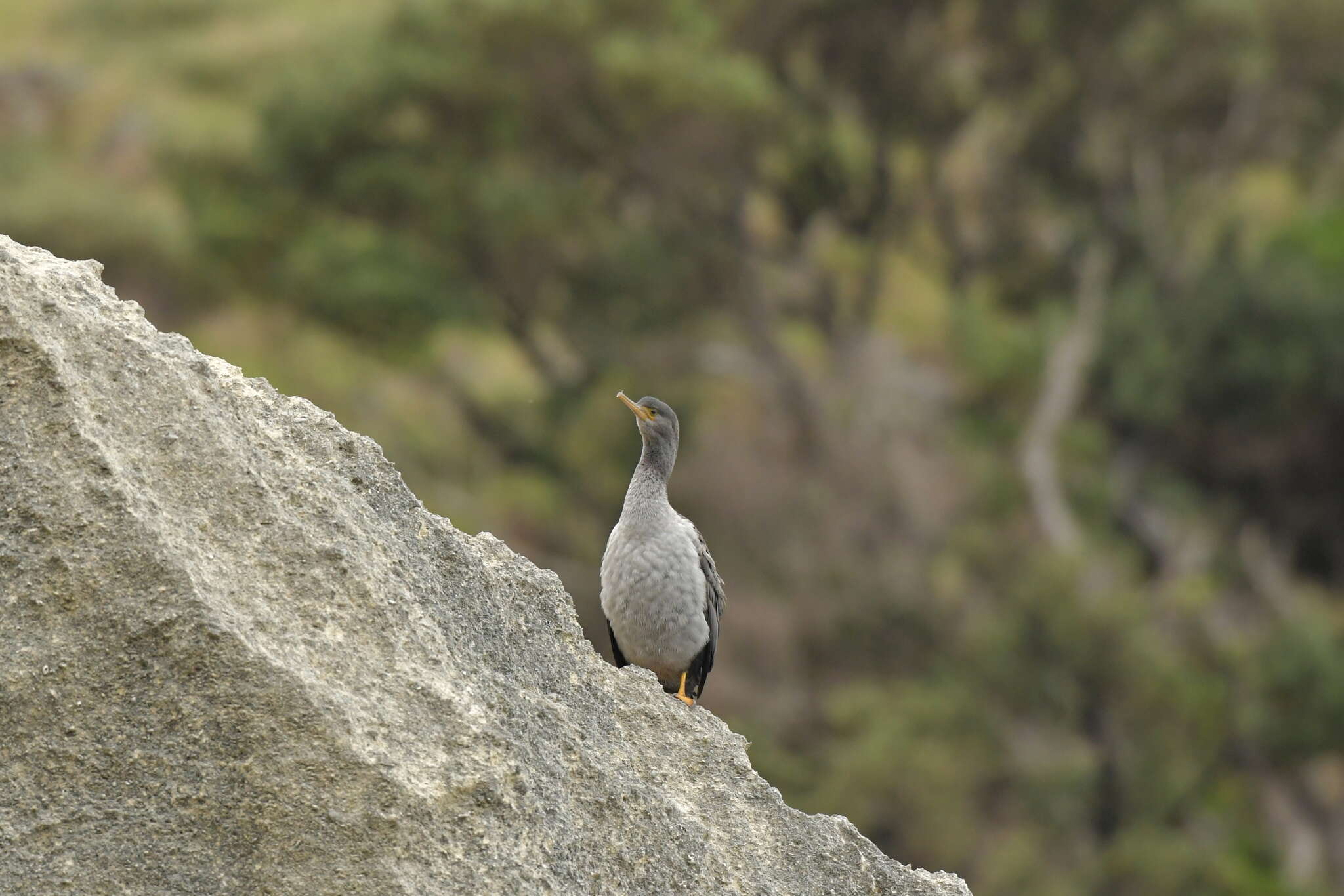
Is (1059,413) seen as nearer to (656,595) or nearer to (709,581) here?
(709,581)

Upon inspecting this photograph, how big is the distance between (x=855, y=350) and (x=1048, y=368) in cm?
239

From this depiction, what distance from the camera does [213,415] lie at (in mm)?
3596

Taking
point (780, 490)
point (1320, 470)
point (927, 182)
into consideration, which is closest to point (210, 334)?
point (780, 490)

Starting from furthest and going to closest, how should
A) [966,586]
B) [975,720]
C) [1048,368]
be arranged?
[1048,368], [966,586], [975,720]

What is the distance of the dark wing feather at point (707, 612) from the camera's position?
6246mm

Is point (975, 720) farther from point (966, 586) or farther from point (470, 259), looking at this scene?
point (470, 259)

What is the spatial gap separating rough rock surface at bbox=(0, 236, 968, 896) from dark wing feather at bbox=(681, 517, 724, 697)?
2.31 meters

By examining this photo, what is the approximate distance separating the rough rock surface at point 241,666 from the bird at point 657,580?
2073 millimetres

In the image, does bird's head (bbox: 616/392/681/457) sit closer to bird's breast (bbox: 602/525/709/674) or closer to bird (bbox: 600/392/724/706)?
bird (bbox: 600/392/724/706)

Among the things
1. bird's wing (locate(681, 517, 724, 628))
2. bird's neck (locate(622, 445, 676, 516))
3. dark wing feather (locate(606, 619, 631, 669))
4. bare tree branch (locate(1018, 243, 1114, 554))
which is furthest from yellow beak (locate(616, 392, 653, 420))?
bare tree branch (locate(1018, 243, 1114, 554))

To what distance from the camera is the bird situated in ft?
19.8

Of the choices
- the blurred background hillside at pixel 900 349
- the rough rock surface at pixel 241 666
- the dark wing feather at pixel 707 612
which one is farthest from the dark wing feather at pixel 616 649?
the blurred background hillside at pixel 900 349

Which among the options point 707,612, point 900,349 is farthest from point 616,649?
point 900,349

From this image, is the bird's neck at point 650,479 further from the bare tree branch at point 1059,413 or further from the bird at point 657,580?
the bare tree branch at point 1059,413
